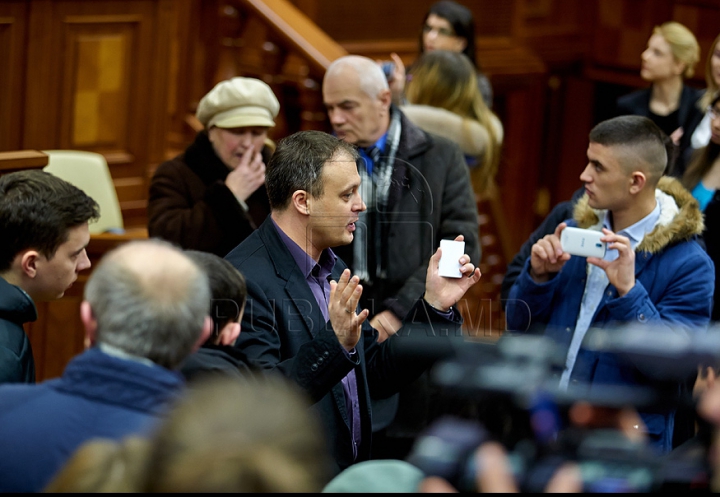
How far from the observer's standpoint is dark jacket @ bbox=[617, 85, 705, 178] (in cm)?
473

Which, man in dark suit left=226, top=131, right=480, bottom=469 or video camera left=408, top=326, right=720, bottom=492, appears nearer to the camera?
video camera left=408, top=326, right=720, bottom=492

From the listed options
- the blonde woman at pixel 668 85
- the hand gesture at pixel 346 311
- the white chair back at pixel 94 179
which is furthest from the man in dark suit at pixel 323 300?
the blonde woman at pixel 668 85

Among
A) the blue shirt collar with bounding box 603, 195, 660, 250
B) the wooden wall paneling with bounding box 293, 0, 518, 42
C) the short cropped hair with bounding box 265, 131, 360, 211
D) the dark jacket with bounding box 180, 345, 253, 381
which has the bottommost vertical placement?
the dark jacket with bounding box 180, 345, 253, 381

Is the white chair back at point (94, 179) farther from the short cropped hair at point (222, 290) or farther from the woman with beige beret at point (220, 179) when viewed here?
the short cropped hair at point (222, 290)

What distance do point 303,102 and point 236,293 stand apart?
112 inches

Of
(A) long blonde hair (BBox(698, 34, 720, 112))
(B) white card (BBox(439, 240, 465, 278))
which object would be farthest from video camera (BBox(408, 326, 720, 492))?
(A) long blonde hair (BBox(698, 34, 720, 112))

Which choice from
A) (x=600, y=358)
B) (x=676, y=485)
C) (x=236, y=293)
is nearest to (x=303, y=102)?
(x=600, y=358)

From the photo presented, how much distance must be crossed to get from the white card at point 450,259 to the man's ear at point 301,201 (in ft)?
1.33

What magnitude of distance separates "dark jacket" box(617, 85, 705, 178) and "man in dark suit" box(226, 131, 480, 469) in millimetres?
2098

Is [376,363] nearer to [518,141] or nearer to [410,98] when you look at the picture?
[410,98]

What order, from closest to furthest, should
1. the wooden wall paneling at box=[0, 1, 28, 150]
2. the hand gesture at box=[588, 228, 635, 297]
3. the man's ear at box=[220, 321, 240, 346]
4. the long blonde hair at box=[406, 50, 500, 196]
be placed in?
the man's ear at box=[220, 321, 240, 346]
the hand gesture at box=[588, 228, 635, 297]
the long blonde hair at box=[406, 50, 500, 196]
the wooden wall paneling at box=[0, 1, 28, 150]

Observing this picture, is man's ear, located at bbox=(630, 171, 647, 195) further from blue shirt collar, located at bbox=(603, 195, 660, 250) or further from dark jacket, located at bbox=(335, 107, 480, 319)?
dark jacket, located at bbox=(335, 107, 480, 319)

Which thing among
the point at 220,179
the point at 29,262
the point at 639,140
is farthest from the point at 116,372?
the point at 639,140

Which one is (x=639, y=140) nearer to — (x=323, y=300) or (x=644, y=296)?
(x=644, y=296)
